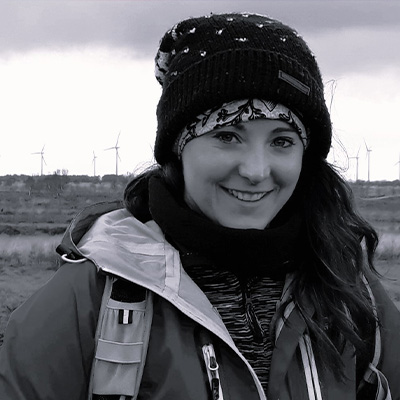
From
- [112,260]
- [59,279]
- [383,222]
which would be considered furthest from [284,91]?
[383,222]

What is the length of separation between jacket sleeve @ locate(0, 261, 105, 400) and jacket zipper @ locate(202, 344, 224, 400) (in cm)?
33

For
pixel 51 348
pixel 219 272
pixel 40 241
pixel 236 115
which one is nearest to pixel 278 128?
pixel 236 115

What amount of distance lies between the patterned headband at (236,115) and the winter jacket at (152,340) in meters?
0.36

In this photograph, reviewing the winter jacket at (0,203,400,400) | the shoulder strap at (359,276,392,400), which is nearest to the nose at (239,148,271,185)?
the winter jacket at (0,203,400,400)

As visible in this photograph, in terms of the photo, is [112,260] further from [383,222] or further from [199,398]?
[383,222]

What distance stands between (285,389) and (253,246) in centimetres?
44

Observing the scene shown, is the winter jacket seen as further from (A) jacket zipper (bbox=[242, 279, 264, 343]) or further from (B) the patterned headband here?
(B) the patterned headband

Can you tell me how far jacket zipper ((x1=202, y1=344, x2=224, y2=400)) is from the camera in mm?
1962

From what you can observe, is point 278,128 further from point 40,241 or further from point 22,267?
point 40,241

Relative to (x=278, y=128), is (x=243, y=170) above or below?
below

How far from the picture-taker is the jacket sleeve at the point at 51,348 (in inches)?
73.6

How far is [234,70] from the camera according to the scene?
2.22m

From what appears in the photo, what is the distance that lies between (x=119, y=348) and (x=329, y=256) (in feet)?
2.94

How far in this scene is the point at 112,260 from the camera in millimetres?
1996
